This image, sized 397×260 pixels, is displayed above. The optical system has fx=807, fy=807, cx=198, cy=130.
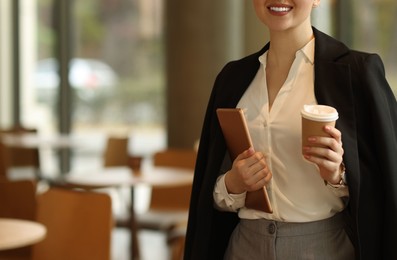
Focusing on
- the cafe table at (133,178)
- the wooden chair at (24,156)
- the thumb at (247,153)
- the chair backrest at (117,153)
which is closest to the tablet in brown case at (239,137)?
the thumb at (247,153)

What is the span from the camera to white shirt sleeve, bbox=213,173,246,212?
1.91 meters

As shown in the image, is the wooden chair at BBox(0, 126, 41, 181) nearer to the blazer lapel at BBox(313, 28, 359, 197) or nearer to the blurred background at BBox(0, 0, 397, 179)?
the blurred background at BBox(0, 0, 397, 179)

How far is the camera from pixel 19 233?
11.3ft

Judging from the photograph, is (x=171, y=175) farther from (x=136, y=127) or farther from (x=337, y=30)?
(x=136, y=127)

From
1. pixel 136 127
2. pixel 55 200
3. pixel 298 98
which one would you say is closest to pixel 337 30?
pixel 136 127

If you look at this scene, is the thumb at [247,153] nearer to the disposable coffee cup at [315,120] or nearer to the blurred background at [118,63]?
the disposable coffee cup at [315,120]

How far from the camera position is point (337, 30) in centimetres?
683

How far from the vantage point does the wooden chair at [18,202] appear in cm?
438

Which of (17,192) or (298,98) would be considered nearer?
(298,98)

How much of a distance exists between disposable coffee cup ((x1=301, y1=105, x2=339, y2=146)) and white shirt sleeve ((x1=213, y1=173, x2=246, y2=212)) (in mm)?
259

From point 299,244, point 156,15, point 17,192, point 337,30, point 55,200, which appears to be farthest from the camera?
point 156,15

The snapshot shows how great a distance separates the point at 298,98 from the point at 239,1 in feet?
18.4

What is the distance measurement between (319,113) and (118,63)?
304 inches

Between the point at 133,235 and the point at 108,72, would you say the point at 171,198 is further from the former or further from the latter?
the point at 108,72
